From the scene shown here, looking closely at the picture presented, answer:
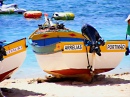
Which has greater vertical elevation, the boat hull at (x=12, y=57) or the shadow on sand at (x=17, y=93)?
the boat hull at (x=12, y=57)

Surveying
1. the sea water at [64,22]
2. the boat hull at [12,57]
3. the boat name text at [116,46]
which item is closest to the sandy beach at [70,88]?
the boat hull at [12,57]

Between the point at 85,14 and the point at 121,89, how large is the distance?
27453mm

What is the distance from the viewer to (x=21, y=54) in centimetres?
1098

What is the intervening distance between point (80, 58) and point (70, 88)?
893mm

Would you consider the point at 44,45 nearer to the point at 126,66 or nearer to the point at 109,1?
the point at 126,66

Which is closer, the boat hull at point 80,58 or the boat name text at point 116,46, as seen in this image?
the boat hull at point 80,58

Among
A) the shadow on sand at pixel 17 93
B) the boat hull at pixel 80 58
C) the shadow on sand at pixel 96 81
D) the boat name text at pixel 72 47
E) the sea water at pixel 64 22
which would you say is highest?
the boat name text at pixel 72 47

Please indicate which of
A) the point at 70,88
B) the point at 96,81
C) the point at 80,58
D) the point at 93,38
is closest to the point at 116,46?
the point at 93,38

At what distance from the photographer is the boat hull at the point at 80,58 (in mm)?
11586

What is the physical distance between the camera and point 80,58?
38.4ft

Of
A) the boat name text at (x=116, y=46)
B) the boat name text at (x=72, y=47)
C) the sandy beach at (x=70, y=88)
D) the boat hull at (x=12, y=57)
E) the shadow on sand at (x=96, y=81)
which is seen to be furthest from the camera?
the shadow on sand at (x=96, y=81)

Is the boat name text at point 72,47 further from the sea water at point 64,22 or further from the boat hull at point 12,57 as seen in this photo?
the sea water at point 64,22

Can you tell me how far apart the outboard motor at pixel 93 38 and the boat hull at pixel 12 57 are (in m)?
Result: 1.88

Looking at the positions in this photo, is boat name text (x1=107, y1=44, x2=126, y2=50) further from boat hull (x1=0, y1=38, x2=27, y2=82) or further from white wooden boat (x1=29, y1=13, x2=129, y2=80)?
boat hull (x1=0, y1=38, x2=27, y2=82)
